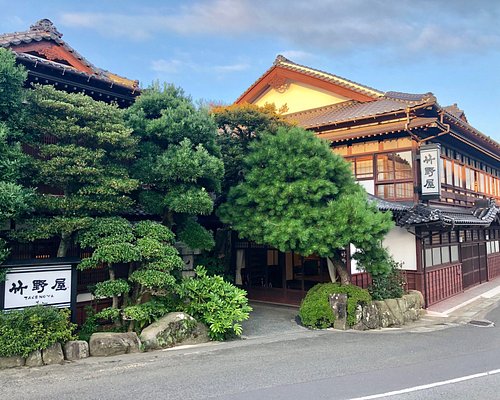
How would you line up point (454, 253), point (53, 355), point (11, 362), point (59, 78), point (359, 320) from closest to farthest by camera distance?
point (11, 362) → point (53, 355) → point (59, 78) → point (359, 320) → point (454, 253)

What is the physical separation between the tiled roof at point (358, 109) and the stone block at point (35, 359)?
34.7 feet

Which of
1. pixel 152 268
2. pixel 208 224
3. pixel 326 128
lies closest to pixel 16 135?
pixel 152 268

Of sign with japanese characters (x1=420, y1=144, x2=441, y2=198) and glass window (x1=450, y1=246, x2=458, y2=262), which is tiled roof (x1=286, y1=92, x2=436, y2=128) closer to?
sign with japanese characters (x1=420, y1=144, x2=441, y2=198)

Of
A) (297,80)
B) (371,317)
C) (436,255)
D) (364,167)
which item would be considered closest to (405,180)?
(364,167)

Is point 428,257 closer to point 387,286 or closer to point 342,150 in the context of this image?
point 387,286

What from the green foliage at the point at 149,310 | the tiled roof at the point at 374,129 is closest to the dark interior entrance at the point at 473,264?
the tiled roof at the point at 374,129

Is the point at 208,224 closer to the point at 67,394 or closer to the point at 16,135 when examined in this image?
the point at 16,135

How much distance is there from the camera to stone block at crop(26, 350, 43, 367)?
7872 mm

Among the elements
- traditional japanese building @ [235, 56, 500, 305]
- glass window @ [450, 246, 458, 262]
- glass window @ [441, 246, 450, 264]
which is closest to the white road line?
traditional japanese building @ [235, 56, 500, 305]

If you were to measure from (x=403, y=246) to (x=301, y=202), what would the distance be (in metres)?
6.51

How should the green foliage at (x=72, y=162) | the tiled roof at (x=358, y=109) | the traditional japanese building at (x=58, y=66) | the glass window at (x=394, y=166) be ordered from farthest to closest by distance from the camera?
1. the glass window at (x=394, y=166)
2. the tiled roof at (x=358, y=109)
3. the traditional japanese building at (x=58, y=66)
4. the green foliage at (x=72, y=162)

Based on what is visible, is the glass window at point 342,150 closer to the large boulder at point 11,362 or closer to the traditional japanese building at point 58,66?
the traditional japanese building at point 58,66

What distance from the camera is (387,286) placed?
43.3 feet

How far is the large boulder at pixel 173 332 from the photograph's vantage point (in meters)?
9.30
